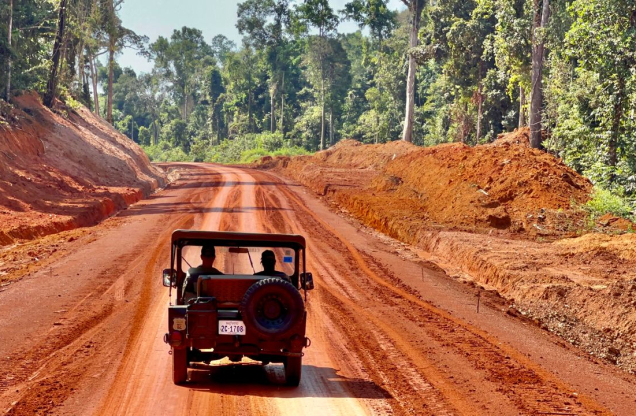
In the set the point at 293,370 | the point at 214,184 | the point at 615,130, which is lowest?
the point at 293,370

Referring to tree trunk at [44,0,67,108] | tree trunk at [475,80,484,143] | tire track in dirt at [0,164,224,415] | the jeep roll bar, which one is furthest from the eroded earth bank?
tree trunk at [475,80,484,143]

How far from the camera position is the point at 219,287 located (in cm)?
954

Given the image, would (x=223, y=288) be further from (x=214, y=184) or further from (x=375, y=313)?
(x=214, y=184)

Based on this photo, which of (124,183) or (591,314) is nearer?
(591,314)

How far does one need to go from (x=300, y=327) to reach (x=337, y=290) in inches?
328

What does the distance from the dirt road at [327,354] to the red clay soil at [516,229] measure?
977mm

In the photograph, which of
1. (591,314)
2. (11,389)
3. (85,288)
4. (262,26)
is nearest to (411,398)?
(11,389)

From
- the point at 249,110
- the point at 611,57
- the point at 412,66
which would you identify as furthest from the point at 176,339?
the point at 249,110

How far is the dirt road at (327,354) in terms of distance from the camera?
9227 mm

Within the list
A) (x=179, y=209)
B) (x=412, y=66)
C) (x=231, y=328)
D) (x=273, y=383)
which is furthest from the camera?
(x=412, y=66)

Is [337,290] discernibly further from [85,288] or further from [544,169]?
[544,169]

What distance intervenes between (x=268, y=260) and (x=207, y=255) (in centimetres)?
84

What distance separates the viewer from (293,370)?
31.8ft

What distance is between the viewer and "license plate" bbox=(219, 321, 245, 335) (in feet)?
30.5
